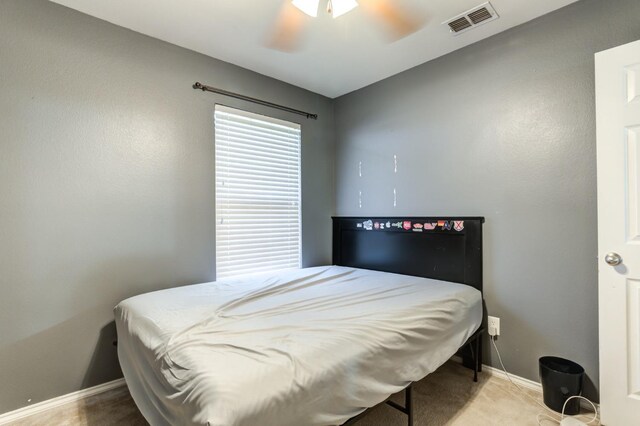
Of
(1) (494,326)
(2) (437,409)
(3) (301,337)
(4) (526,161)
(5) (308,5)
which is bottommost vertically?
(2) (437,409)

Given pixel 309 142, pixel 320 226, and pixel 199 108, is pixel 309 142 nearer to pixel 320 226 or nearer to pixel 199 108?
pixel 320 226

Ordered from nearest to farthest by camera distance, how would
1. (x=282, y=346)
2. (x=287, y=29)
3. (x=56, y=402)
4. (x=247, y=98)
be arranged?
(x=282, y=346) → (x=56, y=402) → (x=287, y=29) → (x=247, y=98)

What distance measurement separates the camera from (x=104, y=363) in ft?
6.97

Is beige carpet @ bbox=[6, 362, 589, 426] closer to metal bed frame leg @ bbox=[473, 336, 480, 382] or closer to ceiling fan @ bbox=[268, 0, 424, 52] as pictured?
metal bed frame leg @ bbox=[473, 336, 480, 382]

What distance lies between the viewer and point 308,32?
2234 millimetres

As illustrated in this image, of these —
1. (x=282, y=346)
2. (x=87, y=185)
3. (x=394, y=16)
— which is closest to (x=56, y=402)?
(x=87, y=185)

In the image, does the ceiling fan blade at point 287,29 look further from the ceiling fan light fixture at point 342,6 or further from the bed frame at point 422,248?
the bed frame at point 422,248

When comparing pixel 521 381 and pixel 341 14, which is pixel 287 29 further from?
pixel 521 381

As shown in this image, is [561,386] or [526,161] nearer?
[561,386]

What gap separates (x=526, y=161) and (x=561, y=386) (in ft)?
4.65

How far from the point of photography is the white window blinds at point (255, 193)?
2678 mm

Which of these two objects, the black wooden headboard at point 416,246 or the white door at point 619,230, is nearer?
the white door at point 619,230

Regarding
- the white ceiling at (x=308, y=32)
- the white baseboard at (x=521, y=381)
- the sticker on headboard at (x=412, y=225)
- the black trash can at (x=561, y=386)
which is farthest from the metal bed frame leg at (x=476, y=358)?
the white ceiling at (x=308, y=32)

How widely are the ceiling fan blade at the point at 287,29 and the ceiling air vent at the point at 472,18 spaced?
3.36ft
